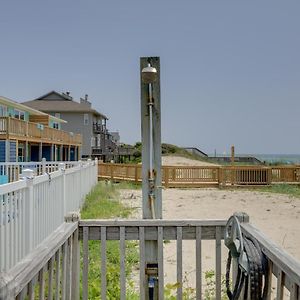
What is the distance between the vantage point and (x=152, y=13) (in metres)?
12.8

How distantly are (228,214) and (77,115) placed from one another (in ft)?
106

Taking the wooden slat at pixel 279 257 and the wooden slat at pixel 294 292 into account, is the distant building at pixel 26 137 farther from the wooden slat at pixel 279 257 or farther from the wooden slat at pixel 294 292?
the wooden slat at pixel 294 292

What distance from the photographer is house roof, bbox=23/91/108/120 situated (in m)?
40.3

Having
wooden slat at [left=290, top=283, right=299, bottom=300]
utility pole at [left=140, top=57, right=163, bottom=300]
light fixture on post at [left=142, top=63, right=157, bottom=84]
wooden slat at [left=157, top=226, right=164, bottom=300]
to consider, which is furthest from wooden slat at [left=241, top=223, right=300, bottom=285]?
light fixture on post at [left=142, top=63, right=157, bottom=84]

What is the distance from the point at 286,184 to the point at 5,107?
54.6 feet

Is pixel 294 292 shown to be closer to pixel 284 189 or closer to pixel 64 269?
pixel 64 269

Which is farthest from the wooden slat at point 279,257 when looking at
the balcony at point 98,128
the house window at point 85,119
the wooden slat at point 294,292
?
the balcony at point 98,128

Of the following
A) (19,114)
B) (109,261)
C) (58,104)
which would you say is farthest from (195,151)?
(109,261)

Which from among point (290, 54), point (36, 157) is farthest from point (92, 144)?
point (290, 54)

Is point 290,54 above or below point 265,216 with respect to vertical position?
above

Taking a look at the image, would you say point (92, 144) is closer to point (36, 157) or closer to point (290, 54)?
point (36, 157)

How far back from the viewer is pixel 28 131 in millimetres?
21484

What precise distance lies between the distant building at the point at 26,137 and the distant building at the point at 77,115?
4295mm

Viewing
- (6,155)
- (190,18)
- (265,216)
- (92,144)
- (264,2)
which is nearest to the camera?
(265,216)
